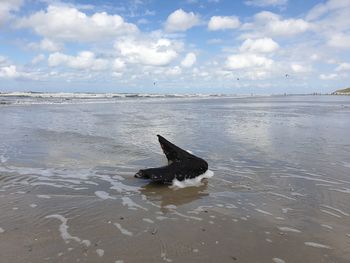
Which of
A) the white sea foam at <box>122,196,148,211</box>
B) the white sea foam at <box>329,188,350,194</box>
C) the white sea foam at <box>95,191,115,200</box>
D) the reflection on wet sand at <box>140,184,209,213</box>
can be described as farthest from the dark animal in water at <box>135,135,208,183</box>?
the white sea foam at <box>329,188,350,194</box>

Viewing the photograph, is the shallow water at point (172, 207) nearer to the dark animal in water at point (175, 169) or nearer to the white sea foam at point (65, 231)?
the white sea foam at point (65, 231)

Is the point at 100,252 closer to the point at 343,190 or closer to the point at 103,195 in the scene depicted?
the point at 103,195

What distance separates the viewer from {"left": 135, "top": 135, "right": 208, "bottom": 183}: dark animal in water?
27.3 feet

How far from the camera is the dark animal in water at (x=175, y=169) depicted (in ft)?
27.3

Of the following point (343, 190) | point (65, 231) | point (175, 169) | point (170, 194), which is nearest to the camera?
point (65, 231)

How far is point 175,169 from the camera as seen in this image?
8.52 m

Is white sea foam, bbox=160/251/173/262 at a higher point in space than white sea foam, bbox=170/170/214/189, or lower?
lower

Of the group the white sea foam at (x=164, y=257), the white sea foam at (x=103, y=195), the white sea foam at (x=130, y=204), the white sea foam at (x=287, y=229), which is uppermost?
the white sea foam at (x=103, y=195)

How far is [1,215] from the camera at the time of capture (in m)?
6.32

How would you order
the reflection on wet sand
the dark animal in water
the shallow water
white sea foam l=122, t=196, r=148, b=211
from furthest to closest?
1. the dark animal in water
2. the reflection on wet sand
3. white sea foam l=122, t=196, r=148, b=211
4. the shallow water

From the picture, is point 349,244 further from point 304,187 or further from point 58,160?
point 58,160

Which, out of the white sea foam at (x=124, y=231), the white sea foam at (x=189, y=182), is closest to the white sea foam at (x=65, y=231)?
the white sea foam at (x=124, y=231)

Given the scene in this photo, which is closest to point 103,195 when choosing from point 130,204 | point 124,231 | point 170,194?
point 130,204

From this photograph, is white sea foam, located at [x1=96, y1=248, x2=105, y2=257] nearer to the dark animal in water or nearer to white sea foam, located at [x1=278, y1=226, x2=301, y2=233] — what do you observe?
white sea foam, located at [x1=278, y1=226, x2=301, y2=233]
